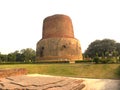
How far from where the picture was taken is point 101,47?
4462cm

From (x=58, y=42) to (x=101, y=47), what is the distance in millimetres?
21283

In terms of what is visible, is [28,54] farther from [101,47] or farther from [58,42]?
[58,42]

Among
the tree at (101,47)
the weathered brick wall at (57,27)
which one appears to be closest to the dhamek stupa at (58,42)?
the weathered brick wall at (57,27)

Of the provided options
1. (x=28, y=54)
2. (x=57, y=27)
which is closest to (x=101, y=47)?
(x=28, y=54)

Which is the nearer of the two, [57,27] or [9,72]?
[9,72]

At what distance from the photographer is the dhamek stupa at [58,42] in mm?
25781

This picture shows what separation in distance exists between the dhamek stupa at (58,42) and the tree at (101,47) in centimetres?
1771

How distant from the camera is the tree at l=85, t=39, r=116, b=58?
145 feet

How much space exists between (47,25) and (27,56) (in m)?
24.1

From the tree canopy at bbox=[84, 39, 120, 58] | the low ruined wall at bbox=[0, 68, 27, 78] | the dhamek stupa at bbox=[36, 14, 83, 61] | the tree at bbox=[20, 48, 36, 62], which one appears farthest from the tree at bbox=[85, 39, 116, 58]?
the low ruined wall at bbox=[0, 68, 27, 78]

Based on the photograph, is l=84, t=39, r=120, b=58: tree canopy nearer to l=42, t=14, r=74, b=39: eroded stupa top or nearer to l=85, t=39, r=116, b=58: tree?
l=85, t=39, r=116, b=58: tree

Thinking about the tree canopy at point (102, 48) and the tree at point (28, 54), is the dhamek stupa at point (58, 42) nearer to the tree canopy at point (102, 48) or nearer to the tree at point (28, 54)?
the tree canopy at point (102, 48)

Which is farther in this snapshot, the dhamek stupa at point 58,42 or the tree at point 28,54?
the tree at point 28,54

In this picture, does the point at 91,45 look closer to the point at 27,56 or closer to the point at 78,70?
the point at 27,56
